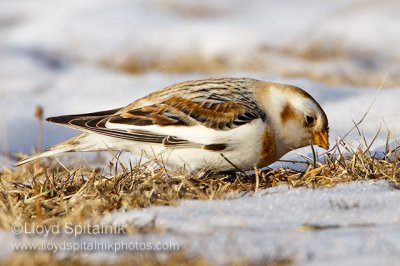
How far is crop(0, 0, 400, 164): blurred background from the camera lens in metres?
7.15

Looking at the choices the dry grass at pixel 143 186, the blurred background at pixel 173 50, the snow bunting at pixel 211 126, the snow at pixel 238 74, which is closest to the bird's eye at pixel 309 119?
the snow bunting at pixel 211 126

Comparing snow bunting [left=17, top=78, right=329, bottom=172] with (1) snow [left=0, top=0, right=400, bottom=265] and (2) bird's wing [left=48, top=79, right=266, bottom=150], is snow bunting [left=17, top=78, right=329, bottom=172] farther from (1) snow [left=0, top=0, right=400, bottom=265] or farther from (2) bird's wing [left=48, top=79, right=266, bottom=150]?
(1) snow [left=0, top=0, right=400, bottom=265]

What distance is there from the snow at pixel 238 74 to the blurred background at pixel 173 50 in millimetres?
22

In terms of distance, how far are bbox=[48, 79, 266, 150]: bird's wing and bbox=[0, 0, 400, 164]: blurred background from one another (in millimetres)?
1333

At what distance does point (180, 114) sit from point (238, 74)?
407cm

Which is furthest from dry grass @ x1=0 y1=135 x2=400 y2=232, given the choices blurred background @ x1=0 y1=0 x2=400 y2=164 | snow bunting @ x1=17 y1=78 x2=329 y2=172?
blurred background @ x1=0 y1=0 x2=400 y2=164

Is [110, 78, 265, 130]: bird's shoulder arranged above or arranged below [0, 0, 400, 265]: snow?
above

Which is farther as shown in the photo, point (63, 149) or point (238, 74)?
point (238, 74)

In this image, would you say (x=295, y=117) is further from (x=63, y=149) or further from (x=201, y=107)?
(x=63, y=149)

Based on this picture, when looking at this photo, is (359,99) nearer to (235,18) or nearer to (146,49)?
(146,49)

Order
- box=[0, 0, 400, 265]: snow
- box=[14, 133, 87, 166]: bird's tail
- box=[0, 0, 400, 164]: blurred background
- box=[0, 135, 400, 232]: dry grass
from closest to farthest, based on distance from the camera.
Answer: box=[0, 0, 400, 265]: snow → box=[0, 135, 400, 232]: dry grass → box=[14, 133, 87, 166]: bird's tail → box=[0, 0, 400, 164]: blurred background

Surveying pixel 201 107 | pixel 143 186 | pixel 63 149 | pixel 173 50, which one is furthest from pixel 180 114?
pixel 173 50

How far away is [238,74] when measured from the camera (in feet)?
27.7

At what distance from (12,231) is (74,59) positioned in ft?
24.0
